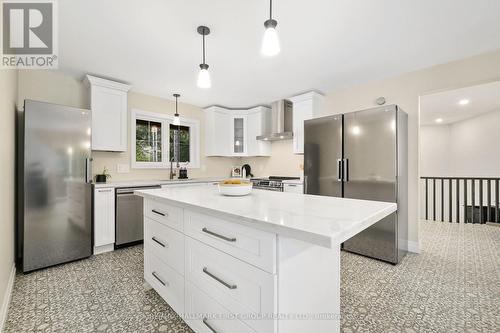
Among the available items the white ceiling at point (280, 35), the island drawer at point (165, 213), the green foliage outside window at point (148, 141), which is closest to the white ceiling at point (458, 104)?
the white ceiling at point (280, 35)

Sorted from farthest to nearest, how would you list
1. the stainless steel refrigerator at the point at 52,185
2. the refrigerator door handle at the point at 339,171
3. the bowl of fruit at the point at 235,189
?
the refrigerator door handle at the point at 339,171 → the stainless steel refrigerator at the point at 52,185 → the bowl of fruit at the point at 235,189

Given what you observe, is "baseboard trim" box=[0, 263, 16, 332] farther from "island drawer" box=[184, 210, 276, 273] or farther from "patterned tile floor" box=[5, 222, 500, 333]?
"island drawer" box=[184, 210, 276, 273]

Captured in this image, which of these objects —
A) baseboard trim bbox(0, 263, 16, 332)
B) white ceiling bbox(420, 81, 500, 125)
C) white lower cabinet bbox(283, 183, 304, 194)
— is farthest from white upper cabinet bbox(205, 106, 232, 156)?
white ceiling bbox(420, 81, 500, 125)

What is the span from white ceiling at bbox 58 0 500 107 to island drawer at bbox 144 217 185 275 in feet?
5.87

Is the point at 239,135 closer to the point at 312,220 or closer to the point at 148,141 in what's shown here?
the point at 148,141

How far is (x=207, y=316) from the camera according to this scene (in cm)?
139

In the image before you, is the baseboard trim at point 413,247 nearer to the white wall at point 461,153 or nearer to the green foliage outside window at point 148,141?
the white wall at point 461,153

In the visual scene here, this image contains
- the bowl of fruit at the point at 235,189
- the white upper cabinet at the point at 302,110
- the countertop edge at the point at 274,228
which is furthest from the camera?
the white upper cabinet at the point at 302,110

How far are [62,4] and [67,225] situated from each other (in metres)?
2.26

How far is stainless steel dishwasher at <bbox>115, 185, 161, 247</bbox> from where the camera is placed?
10.5 feet

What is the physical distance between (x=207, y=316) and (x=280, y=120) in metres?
3.67

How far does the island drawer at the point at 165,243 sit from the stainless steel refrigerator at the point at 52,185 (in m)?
1.33

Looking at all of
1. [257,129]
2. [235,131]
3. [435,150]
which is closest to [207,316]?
[257,129]

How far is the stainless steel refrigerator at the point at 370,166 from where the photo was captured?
277cm
